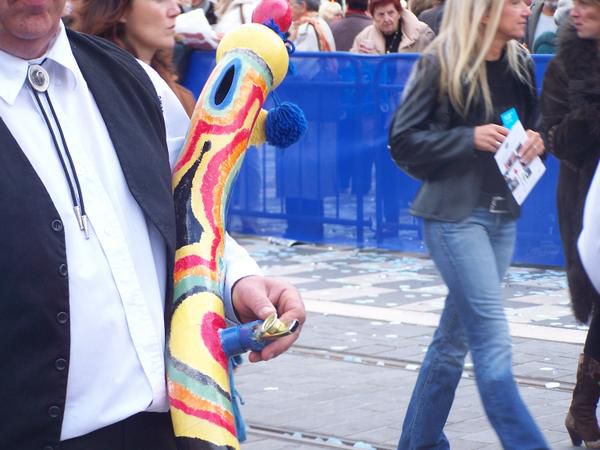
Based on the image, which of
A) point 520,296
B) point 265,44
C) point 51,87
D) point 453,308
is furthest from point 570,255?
point 51,87

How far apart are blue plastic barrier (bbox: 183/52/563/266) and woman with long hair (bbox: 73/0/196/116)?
17.7 feet

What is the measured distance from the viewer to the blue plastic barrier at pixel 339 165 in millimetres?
9977

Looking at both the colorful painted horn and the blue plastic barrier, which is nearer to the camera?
the colorful painted horn

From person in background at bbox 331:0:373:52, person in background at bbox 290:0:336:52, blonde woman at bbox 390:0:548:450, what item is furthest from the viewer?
person in background at bbox 331:0:373:52

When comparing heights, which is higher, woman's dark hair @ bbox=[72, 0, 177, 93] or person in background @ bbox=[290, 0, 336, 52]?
woman's dark hair @ bbox=[72, 0, 177, 93]

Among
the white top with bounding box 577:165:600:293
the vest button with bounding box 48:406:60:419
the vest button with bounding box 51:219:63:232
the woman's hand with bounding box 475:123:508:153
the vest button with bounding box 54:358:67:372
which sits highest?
the vest button with bounding box 51:219:63:232

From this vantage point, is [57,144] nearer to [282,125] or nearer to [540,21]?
[282,125]

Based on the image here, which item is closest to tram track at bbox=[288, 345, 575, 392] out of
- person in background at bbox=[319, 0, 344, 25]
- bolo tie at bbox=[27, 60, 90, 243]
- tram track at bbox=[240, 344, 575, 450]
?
tram track at bbox=[240, 344, 575, 450]

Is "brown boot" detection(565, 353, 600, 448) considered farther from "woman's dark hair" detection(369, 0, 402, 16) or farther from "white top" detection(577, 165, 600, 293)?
"woman's dark hair" detection(369, 0, 402, 16)

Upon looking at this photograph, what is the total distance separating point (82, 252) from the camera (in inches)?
76.8

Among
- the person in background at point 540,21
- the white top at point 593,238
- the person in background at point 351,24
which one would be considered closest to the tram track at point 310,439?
the white top at point 593,238

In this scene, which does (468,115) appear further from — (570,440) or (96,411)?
(96,411)

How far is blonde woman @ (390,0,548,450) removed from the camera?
14.8ft

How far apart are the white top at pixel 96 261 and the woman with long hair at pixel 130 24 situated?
7.49 feet
